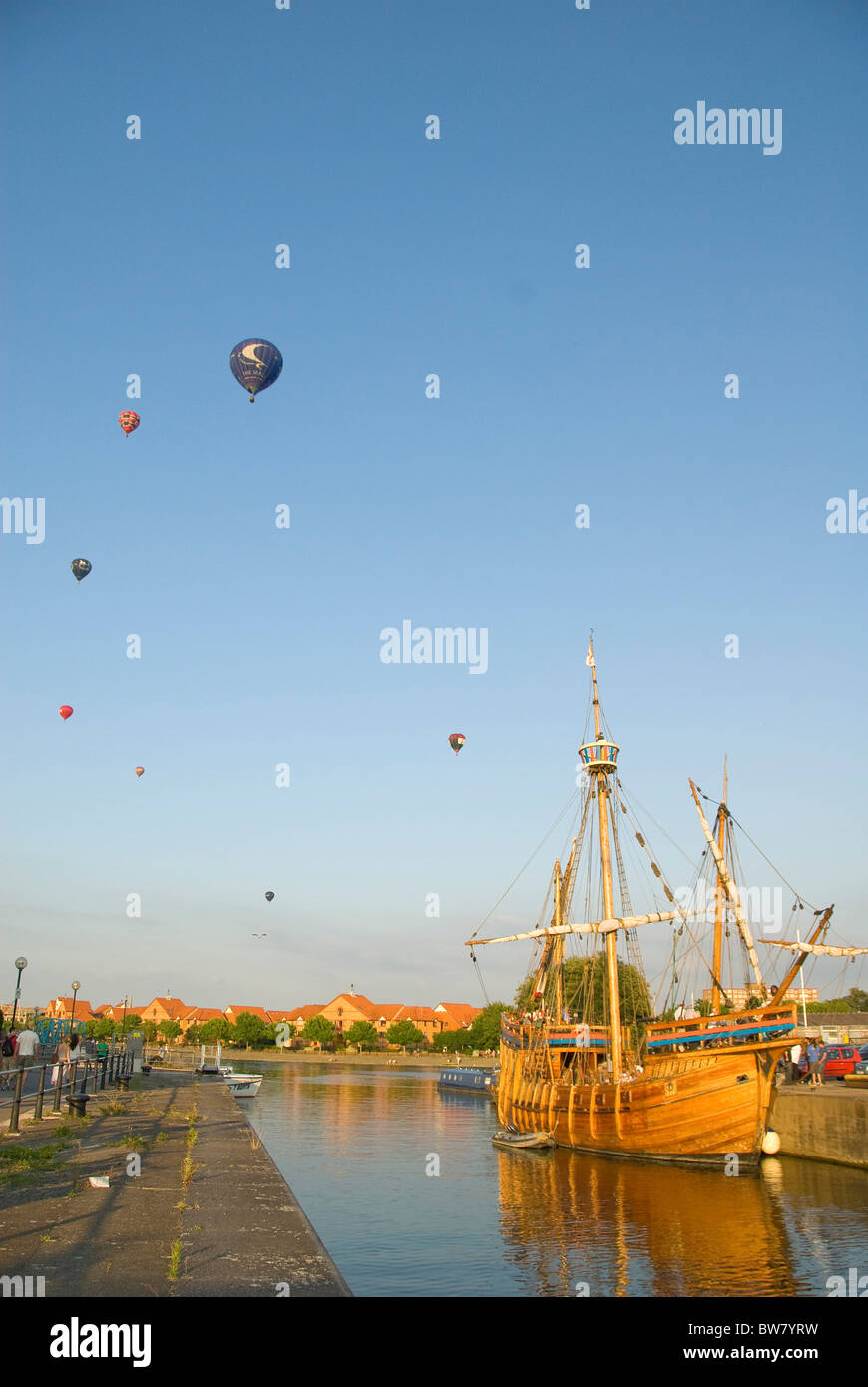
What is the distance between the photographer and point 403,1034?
503 feet

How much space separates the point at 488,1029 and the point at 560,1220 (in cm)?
11518

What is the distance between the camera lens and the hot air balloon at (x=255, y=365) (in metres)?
36.4

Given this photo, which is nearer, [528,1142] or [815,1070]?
[528,1142]

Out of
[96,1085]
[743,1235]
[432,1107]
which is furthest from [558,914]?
[743,1235]

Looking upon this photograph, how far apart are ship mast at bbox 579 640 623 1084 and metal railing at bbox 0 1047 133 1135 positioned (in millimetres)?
22534

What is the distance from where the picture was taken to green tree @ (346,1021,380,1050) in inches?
6009

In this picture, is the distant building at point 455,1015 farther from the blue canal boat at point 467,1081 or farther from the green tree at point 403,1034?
the blue canal boat at point 467,1081

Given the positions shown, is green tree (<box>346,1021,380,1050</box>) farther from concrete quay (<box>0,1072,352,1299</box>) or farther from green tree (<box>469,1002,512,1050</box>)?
concrete quay (<box>0,1072,352,1299</box>)

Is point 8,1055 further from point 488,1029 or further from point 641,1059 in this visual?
point 488,1029

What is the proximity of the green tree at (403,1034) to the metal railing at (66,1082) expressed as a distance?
363ft

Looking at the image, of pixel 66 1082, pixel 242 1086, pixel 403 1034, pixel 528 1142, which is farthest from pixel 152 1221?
pixel 403 1034
